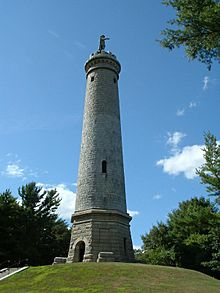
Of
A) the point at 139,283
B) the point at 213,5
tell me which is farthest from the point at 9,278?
the point at 213,5

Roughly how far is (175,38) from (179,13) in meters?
0.84

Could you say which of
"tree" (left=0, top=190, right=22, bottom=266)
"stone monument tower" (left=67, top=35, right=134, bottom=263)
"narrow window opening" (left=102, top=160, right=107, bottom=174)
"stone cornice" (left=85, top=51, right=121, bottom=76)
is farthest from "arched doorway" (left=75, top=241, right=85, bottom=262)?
"stone cornice" (left=85, top=51, right=121, bottom=76)

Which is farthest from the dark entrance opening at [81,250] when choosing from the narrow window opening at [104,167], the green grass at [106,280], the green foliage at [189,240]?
the green foliage at [189,240]

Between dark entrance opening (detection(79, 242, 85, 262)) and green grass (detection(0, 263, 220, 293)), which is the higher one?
dark entrance opening (detection(79, 242, 85, 262))

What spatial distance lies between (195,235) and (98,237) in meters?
6.32

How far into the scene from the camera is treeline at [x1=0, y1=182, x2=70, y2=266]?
29.2 meters

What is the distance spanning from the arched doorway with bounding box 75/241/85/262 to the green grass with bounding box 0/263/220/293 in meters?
3.93

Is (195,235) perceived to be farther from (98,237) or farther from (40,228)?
(40,228)

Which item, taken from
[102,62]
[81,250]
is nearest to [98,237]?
[81,250]

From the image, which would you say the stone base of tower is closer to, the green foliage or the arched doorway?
the arched doorway

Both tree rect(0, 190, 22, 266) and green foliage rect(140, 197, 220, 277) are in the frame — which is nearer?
green foliage rect(140, 197, 220, 277)

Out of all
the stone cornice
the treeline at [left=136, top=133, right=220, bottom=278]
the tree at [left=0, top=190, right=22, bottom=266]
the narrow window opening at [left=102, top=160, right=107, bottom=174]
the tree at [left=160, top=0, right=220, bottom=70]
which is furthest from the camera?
the tree at [left=0, top=190, right=22, bottom=266]

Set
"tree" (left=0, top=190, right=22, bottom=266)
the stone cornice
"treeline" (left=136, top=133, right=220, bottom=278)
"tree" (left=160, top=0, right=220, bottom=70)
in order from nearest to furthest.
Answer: "tree" (left=160, top=0, right=220, bottom=70) → "treeline" (left=136, top=133, right=220, bottom=278) → the stone cornice → "tree" (left=0, top=190, right=22, bottom=266)

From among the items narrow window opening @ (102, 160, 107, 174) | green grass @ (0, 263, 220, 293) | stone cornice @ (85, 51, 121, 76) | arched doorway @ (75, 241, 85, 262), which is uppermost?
stone cornice @ (85, 51, 121, 76)
